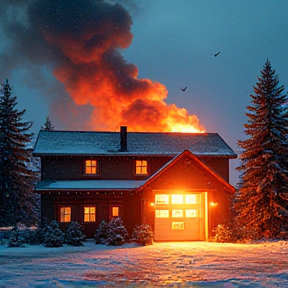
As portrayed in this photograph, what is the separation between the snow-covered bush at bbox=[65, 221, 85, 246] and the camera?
24.2 metres

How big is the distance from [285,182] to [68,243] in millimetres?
14078

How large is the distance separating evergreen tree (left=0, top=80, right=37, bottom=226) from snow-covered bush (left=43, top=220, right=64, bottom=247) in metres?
10.2

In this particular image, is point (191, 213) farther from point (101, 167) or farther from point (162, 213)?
point (101, 167)

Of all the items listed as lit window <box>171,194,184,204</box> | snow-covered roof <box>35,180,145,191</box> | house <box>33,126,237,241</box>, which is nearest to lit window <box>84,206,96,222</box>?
house <box>33,126,237,241</box>

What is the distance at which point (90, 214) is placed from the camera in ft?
90.5

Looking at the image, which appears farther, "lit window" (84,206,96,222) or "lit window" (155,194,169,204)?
"lit window" (84,206,96,222)

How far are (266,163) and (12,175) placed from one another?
64.1 ft

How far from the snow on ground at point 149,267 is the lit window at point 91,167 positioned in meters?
7.26

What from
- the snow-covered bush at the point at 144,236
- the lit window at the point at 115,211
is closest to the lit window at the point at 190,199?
the snow-covered bush at the point at 144,236

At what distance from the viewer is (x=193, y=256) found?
60.7ft

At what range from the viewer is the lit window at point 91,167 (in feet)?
93.7

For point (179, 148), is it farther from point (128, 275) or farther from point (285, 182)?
point (128, 275)

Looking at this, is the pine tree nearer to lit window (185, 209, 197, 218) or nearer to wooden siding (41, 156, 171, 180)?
lit window (185, 209, 197, 218)

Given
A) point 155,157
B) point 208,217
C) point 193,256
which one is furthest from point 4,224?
point 193,256
